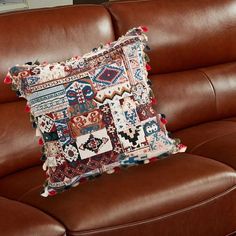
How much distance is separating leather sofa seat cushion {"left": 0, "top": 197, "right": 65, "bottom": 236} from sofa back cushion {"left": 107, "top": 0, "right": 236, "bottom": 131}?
84 cm

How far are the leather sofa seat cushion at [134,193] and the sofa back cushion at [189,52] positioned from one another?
47 cm

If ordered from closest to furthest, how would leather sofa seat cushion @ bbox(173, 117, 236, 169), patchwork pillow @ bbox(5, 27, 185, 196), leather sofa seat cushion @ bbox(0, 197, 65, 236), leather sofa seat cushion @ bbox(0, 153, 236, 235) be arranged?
leather sofa seat cushion @ bbox(0, 197, 65, 236), leather sofa seat cushion @ bbox(0, 153, 236, 235), patchwork pillow @ bbox(5, 27, 185, 196), leather sofa seat cushion @ bbox(173, 117, 236, 169)

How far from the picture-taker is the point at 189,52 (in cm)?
236

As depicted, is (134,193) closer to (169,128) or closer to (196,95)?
(169,128)

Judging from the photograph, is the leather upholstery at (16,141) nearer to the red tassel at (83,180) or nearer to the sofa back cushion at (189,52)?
the red tassel at (83,180)

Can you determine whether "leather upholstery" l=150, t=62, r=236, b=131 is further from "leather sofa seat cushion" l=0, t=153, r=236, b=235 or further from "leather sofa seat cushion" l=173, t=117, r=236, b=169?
"leather sofa seat cushion" l=0, t=153, r=236, b=235

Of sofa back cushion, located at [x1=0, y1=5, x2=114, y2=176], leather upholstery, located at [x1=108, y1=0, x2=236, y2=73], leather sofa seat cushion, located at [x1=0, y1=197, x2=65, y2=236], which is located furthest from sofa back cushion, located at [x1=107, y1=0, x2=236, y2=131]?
leather sofa seat cushion, located at [x1=0, y1=197, x2=65, y2=236]

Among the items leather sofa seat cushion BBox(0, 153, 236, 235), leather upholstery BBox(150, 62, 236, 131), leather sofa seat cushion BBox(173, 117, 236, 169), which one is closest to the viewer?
leather sofa seat cushion BBox(0, 153, 236, 235)

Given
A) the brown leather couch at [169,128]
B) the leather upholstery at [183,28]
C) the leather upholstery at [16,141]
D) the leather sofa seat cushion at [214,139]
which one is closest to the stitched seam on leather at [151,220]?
the brown leather couch at [169,128]

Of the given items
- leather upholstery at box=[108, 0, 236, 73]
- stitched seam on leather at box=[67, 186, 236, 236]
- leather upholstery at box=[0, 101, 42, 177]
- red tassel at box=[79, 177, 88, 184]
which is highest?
leather upholstery at box=[108, 0, 236, 73]

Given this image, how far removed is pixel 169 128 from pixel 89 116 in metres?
0.57

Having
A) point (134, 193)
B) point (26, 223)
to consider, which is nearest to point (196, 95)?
point (134, 193)

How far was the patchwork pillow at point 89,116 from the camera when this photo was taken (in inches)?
68.2

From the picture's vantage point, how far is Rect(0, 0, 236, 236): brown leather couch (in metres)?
1.59
